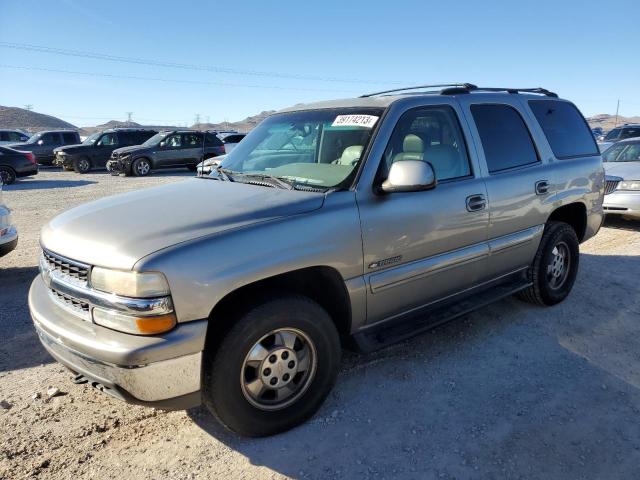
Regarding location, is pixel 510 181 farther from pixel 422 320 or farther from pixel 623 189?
pixel 623 189

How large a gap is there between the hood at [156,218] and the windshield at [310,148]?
264 mm

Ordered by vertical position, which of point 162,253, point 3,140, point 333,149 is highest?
point 333,149

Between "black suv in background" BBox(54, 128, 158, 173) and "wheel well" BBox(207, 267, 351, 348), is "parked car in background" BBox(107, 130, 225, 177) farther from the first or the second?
"wheel well" BBox(207, 267, 351, 348)

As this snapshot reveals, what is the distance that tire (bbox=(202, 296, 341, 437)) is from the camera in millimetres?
2492

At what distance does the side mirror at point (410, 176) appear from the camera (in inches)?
114

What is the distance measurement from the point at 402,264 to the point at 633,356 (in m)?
2.08

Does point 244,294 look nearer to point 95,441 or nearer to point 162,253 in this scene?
point 162,253

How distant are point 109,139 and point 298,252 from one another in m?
20.7

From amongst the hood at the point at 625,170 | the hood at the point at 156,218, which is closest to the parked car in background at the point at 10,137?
the hood at the point at 156,218

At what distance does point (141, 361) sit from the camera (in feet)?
7.37

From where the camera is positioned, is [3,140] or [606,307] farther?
[3,140]

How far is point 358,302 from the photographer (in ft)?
9.80

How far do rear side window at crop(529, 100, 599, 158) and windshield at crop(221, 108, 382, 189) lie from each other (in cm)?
209

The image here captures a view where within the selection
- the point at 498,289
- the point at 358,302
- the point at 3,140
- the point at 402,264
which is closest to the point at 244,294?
the point at 358,302
